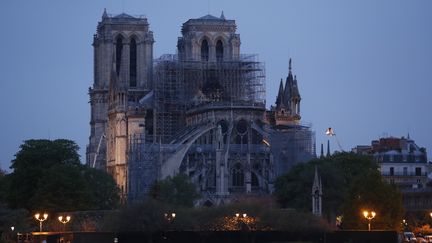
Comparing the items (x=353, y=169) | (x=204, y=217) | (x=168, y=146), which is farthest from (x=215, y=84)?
(x=204, y=217)

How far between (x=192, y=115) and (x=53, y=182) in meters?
39.2

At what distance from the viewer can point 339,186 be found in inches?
4085

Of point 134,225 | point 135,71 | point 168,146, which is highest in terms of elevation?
point 135,71

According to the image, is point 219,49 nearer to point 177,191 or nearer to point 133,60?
point 133,60

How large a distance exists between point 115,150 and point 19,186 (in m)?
33.1

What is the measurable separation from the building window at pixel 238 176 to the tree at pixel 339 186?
14364 millimetres

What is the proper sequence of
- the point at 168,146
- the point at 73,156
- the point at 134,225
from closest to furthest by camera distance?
the point at 134,225 < the point at 73,156 < the point at 168,146

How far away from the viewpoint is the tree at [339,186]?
89500mm

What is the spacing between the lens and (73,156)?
105875 millimetres

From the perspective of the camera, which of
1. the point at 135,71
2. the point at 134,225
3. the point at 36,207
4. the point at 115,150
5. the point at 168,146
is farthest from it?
the point at 135,71

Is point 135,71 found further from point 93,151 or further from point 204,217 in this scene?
point 204,217

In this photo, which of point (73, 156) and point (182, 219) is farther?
point (73, 156)

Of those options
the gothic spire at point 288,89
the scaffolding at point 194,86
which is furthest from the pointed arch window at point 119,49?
the gothic spire at point 288,89

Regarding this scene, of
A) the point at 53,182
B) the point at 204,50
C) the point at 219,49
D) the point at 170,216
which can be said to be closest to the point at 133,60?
the point at 204,50
